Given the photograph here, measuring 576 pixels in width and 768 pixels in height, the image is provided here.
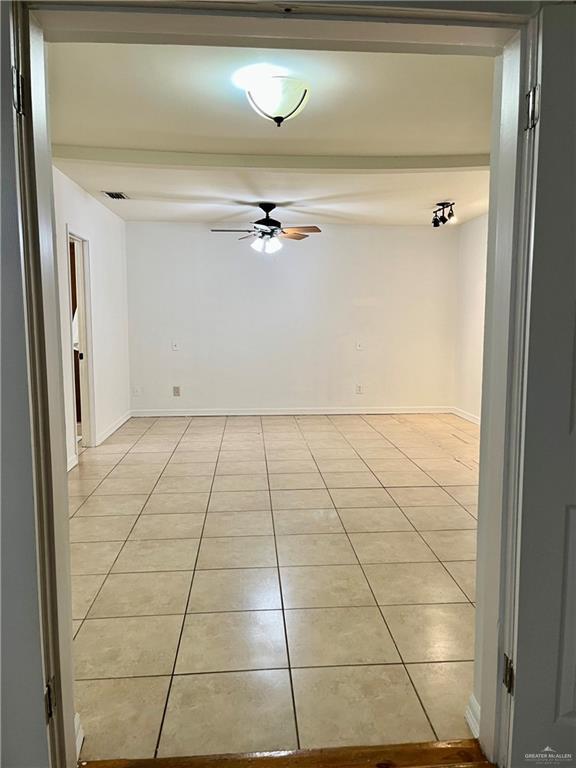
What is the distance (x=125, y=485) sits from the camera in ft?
13.2

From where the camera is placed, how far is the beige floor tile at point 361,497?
3.58 metres

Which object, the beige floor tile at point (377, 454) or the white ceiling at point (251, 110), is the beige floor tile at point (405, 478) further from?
the white ceiling at point (251, 110)

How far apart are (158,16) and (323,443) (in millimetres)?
4512

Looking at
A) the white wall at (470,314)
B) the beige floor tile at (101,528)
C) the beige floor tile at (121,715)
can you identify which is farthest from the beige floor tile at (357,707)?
the white wall at (470,314)

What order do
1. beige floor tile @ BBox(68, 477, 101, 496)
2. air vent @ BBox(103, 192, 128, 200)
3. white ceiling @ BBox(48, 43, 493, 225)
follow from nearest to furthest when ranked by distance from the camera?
white ceiling @ BBox(48, 43, 493, 225) → beige floor tile @ BBox(68, 477, 101, 496) → air vent @ BBox(103, 192, 128, 200)

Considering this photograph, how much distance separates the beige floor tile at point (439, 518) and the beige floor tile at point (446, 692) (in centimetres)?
131

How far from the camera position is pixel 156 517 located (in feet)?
11.0

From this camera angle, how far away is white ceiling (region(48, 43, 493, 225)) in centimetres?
250

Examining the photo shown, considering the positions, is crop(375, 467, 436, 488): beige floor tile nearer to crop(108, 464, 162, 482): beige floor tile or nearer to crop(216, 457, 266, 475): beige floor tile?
crop(216, 457, 266, 475): beige floor tile

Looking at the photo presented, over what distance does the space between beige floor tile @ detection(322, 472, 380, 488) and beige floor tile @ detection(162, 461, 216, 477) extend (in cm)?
103

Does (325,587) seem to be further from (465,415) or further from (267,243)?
(465,415)

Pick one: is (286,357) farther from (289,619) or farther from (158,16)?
(158,16)

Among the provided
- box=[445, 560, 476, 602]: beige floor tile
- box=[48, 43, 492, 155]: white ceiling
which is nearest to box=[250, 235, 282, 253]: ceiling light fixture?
box=[48, 43, 492, 155]: white ceiling

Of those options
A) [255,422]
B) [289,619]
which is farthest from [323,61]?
[255,422]
